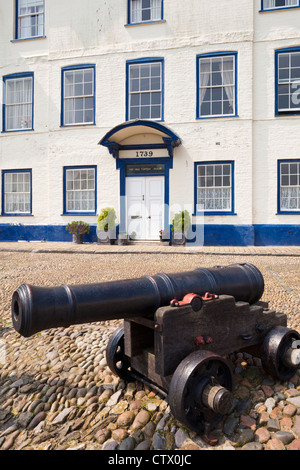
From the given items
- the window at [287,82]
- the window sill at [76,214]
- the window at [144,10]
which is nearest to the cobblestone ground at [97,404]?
the window sill at [76,214]

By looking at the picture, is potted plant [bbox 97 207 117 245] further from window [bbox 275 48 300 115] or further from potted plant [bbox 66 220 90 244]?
window [bbox 275 48 300 115]

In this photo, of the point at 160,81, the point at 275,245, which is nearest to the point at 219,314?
the point at 275,245

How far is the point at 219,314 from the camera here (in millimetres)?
2594

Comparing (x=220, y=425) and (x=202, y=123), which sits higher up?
(x=202, y=123)

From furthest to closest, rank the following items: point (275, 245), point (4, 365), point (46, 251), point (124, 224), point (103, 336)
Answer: point (124, 224), point (275, 245), point (46, 251), point (103, 336), point (4, 365)

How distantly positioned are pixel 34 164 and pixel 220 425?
1425 cm

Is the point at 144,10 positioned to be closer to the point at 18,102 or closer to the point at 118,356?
the point at 18,102

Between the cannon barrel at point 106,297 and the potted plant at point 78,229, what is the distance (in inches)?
449

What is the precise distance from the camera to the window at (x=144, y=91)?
45.2ft

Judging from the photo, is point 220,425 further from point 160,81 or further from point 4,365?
point 160,81

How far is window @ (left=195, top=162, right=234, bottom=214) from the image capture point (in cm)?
1323

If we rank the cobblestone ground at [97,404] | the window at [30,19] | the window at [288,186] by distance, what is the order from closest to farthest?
1. the cobblestone ground at [97,404]
2. the window at [288,186]
3. the window at [30,19]

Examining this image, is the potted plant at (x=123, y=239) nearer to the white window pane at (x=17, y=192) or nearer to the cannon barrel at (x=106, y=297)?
the white window pane at (x=17, y=192)

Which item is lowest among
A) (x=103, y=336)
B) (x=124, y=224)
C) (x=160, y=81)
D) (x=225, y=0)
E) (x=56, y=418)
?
(x=56, y=418)
